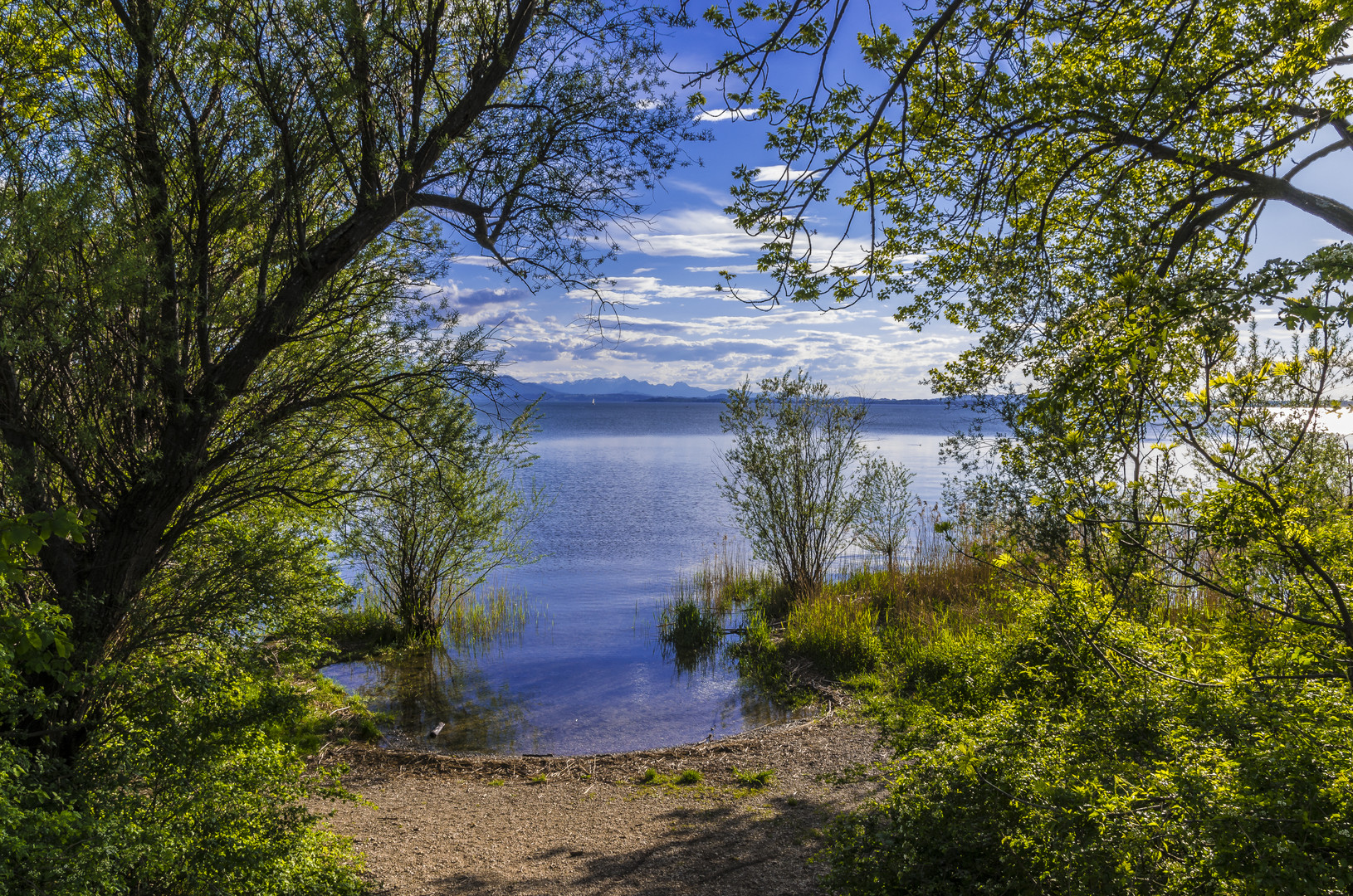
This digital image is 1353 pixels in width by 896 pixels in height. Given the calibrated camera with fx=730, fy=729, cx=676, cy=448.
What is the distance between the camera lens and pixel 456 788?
6.25 metres

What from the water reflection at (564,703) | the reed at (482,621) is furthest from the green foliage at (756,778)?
the reed at (482,621)

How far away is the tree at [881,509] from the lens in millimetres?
12164

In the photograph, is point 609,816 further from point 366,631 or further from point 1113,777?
point 366,631

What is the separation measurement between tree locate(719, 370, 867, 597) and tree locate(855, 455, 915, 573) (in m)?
0.65

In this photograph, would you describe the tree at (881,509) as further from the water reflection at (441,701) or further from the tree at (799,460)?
the water reflection at (441,701)

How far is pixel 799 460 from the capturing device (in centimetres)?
1151

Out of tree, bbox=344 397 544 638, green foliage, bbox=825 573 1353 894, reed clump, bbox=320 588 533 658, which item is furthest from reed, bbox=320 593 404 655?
green foliage, bbox=825 573 1353 894

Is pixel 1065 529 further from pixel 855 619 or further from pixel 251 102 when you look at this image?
→ pixel 251 102

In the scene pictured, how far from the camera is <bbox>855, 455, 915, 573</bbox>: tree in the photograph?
1216 centimetres

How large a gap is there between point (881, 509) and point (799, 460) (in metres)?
2.45

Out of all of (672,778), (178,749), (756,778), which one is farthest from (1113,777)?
(178,749)

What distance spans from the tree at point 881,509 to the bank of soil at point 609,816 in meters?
5.27

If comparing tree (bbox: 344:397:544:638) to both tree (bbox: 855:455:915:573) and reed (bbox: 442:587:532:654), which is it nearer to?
reed (bbox: 442:587:532:654)

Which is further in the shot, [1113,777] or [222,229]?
[222,229]
